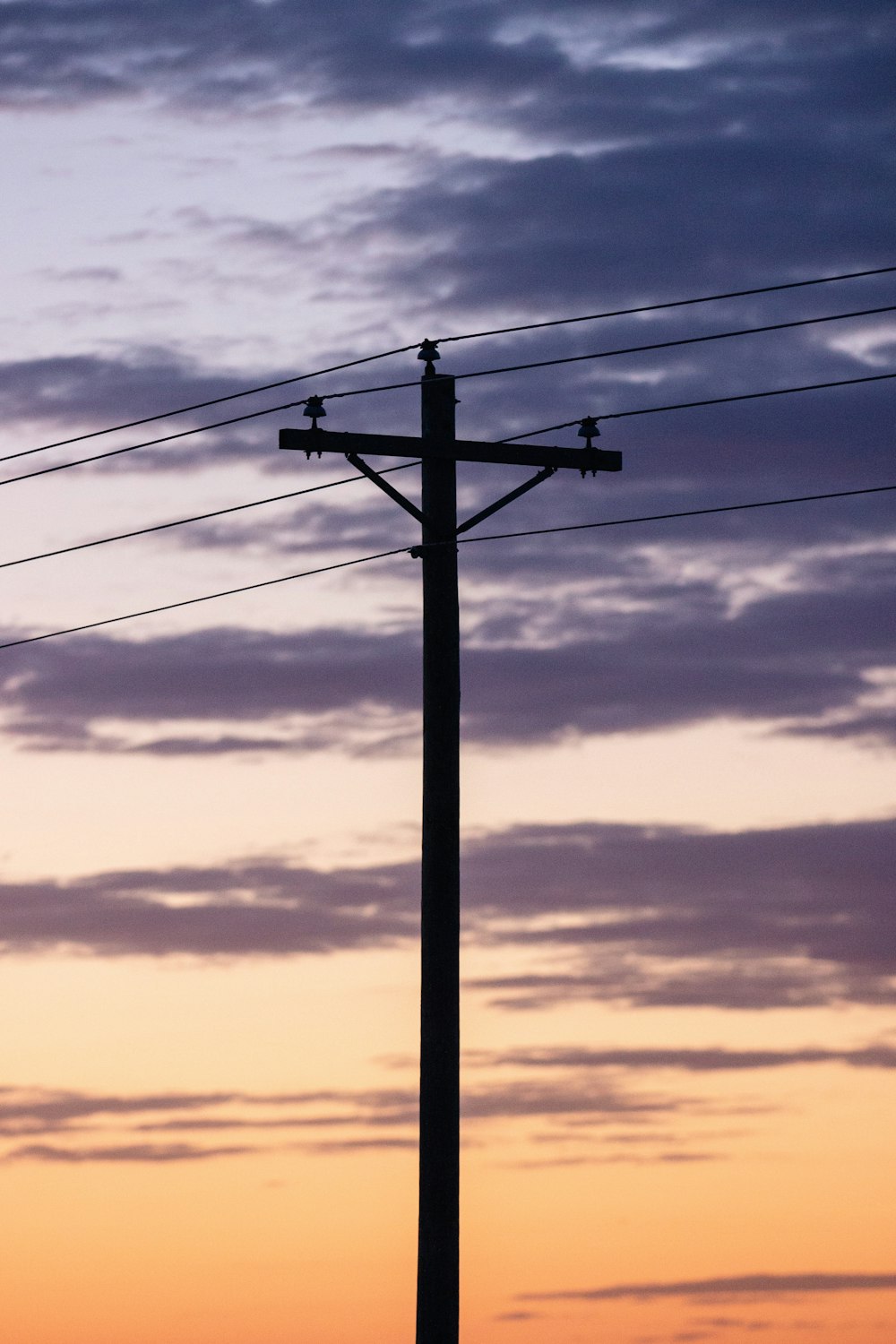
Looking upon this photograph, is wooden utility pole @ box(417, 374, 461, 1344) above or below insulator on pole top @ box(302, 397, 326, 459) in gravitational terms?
below

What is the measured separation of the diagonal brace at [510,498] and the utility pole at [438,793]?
0.01 meters

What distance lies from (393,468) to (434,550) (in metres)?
1.82

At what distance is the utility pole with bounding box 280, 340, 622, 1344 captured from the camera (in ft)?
69.2

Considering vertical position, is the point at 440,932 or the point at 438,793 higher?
the point at 438,793

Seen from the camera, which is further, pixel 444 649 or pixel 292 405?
pixel 292 405

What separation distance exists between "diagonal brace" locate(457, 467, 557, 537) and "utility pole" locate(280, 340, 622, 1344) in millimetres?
10

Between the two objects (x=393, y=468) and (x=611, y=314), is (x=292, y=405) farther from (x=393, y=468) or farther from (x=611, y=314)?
(x=611, y=314)

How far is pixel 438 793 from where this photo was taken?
71.2 feet

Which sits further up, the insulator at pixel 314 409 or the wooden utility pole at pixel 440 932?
the insulator at pixel 314 409

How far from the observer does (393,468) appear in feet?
78.2

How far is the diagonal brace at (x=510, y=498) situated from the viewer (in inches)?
880

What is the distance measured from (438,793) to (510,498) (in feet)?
8.96

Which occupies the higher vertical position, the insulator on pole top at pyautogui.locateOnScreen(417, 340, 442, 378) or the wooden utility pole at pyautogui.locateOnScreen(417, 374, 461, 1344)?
the insulator on pole top at pyautogui.locateOnScreen(417, 340, 442, 378)

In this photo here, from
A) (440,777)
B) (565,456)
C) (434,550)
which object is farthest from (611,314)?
(440,777)
